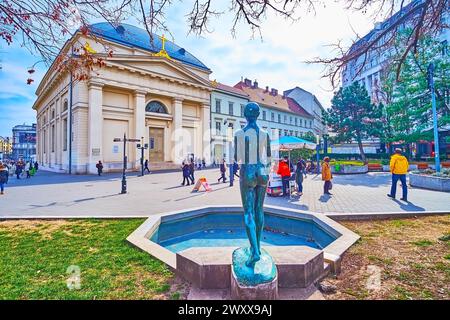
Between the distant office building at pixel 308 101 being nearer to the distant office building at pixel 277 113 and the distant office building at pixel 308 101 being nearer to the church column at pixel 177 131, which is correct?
the distant office building at pixel 277 113

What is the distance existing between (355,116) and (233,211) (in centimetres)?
2927

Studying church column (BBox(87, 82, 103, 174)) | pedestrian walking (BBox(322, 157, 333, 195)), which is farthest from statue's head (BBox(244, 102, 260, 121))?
church column (BBox(87, 82, 103, 174))

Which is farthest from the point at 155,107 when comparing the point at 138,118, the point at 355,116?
the point at 355,116

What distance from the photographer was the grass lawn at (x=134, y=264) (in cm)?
318

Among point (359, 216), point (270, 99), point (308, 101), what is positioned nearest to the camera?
point (359, 216)

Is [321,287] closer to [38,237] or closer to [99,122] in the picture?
[38,237]

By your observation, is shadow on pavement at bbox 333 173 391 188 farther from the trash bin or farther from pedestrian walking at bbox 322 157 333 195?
pedestrian walking at bbox 322 157 333 195

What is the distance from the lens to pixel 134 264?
398 centimetres

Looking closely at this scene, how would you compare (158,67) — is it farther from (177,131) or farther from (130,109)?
(177,131)

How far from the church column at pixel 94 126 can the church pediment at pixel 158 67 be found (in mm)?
3437

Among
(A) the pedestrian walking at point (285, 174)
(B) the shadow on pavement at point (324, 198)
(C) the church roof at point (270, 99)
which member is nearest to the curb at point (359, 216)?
(B) the shadow on pavement at point (324, 198)

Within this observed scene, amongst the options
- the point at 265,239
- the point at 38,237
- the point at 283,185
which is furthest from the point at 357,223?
the point at 38,237

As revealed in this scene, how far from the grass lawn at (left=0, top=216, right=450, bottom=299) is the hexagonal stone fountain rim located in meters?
0.15

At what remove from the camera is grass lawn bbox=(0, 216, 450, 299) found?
3176mm
